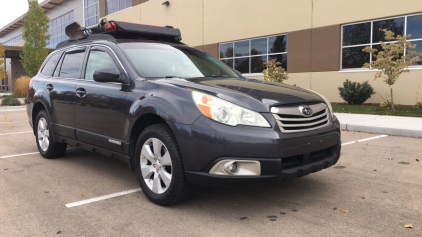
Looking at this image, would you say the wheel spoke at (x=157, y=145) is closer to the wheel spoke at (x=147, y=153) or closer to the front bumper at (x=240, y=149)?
the wheel spoke at (x=147, y=153)

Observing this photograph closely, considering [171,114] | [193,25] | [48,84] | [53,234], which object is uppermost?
[193,25]

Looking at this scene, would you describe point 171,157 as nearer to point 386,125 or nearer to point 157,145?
point 157,145

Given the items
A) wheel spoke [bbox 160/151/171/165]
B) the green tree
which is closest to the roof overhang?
the green tree

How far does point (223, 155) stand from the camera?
9.84 feet

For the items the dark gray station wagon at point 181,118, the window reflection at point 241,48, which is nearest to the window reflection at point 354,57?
the window reflection at point 241,48

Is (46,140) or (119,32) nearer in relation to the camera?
(119,32)

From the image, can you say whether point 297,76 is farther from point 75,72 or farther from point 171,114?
point 171,114

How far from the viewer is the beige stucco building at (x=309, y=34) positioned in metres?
12.9

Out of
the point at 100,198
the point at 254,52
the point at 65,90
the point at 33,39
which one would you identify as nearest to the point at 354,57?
the point at 254,52

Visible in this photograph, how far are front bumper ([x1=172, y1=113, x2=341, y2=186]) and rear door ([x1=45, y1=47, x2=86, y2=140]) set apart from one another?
7.52 ft

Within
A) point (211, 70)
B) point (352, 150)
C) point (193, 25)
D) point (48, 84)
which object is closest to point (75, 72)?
point (48, 84)

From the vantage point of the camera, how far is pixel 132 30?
15.3 ft

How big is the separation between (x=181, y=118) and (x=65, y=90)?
8.34 feet

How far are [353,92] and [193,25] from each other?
11.4 metres
